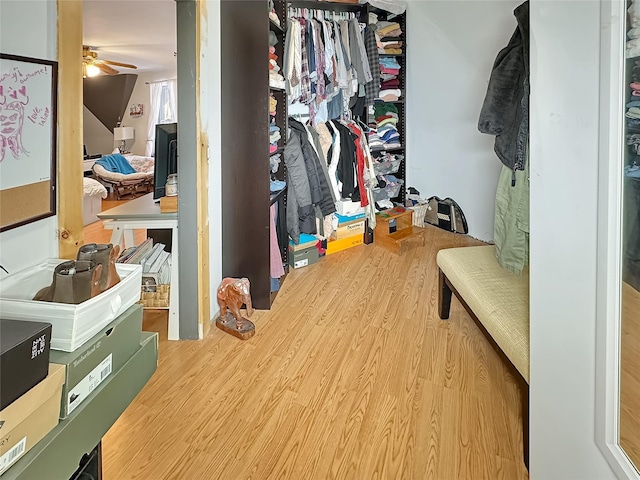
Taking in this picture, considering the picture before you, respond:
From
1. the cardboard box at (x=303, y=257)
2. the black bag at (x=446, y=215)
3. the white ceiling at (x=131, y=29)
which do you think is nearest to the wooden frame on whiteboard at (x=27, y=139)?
the cardboard box at (x=303, y=257)

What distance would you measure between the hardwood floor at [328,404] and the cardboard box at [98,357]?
67 centimetres

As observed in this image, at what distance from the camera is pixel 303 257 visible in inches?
147

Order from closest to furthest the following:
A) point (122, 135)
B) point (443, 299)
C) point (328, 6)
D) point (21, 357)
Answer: point (21, 357), point (443, 299), point (328, 6), point (122, 135)

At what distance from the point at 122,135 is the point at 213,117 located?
7.37 m

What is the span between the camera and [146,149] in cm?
938

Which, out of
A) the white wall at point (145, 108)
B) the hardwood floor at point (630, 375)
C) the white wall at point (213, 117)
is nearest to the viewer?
the hardwood floor at point (630, 375)

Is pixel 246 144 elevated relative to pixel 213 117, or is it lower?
lower

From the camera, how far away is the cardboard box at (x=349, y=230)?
4074 millimetres

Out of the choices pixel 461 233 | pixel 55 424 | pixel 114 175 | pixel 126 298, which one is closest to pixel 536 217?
pixel 126 298

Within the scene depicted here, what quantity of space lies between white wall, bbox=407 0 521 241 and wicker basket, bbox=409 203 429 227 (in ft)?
0.60

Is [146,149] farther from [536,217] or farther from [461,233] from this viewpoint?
[536,217]

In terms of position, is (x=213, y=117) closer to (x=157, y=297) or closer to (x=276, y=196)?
(x=276, y=196)

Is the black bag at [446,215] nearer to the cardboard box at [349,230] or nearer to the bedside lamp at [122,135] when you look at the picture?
the cardboard box at [349,230]

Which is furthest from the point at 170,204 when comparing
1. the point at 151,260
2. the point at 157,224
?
the point at 151,260
